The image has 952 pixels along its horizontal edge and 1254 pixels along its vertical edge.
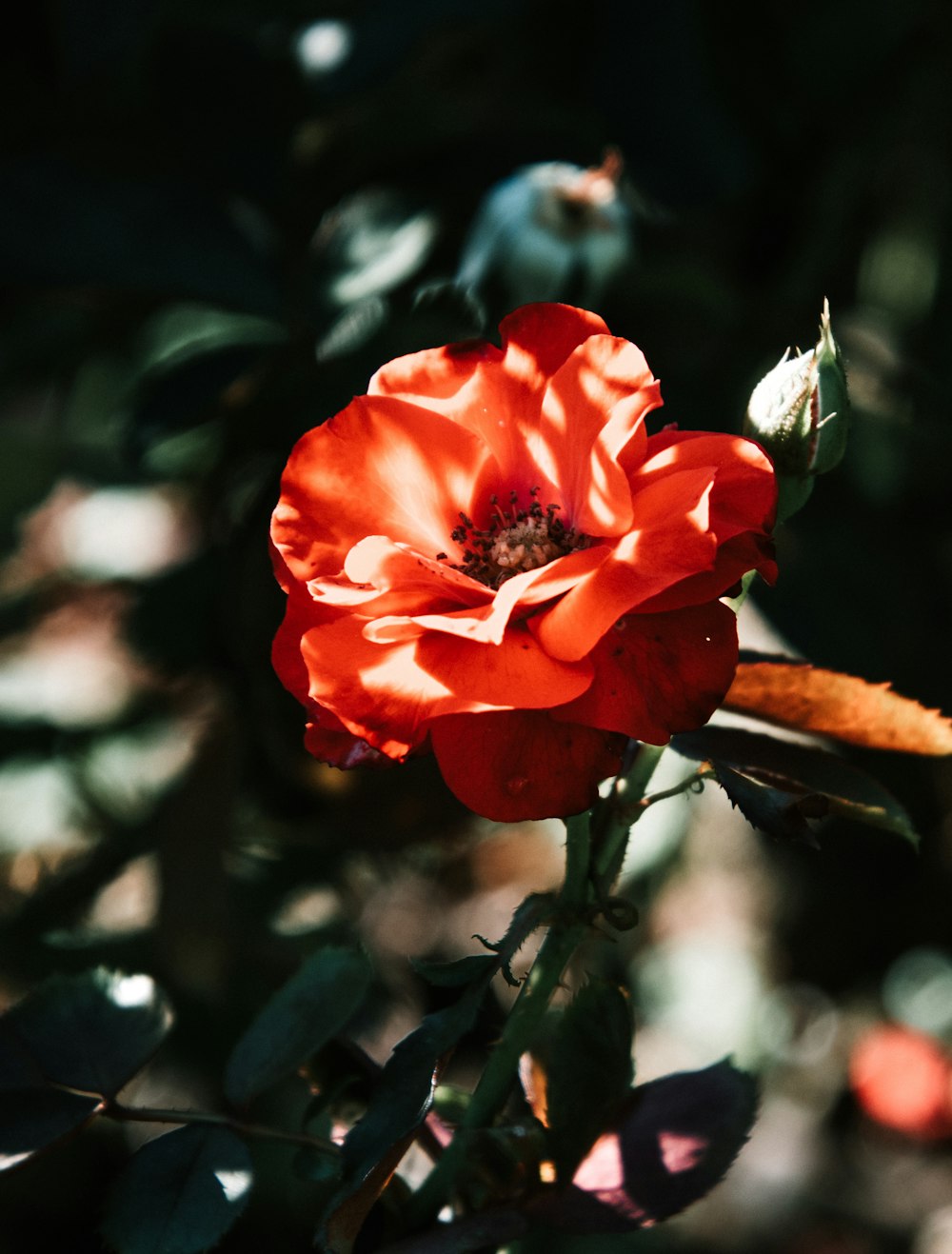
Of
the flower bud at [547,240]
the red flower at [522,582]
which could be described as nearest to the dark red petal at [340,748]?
the red flower at [522,582]

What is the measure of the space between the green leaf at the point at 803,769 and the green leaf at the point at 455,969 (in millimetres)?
100

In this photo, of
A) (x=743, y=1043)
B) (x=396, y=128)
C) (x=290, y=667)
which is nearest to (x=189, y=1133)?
(x=290, y=667)

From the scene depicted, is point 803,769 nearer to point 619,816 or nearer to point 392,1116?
point 619,816

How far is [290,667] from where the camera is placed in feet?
1.33

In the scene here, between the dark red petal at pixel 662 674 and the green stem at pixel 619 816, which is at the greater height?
the dark red petal at pixel 662 674

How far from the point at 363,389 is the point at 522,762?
1.61 feet

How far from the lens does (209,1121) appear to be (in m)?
0.47

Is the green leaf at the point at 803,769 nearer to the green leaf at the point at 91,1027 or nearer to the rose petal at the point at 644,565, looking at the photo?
the rose petal at the point at 644,565

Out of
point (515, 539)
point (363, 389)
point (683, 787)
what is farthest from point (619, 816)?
point (363, 389)

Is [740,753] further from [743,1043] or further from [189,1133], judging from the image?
[743,1043]

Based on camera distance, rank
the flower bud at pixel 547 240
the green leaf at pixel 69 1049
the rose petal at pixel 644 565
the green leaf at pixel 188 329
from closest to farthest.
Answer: the rose petal at pixel 644 565
the green leaf at pixel 69 1049
the flower bud at pixel 547 240
the green leaf at pixel 188 329

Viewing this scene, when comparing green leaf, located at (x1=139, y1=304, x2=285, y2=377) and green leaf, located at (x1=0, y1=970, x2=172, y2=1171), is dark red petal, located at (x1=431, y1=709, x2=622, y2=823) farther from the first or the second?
green leaf, located at (x1=139, y1=304, x2=285, y2=377)

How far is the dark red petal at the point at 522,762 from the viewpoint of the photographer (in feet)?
1.17

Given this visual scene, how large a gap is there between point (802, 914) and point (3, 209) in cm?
108
